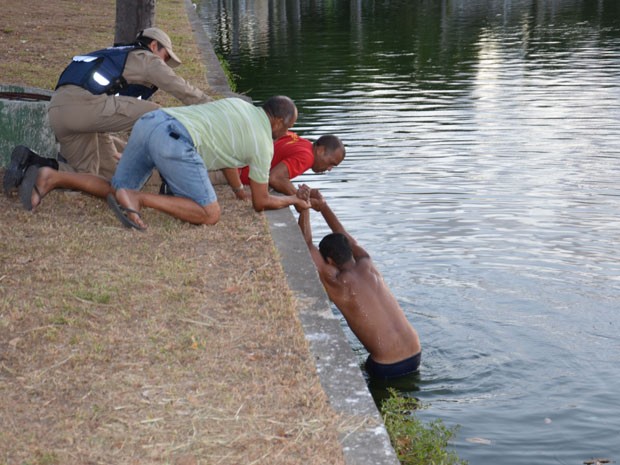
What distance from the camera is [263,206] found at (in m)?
7.95

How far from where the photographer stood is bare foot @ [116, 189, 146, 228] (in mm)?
7539

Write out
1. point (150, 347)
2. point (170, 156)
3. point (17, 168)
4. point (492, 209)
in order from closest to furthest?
1. point (150, 347)
2. point (170, 156)
3. point (17, 168)
4. point (492, 209)

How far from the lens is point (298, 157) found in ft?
28.0

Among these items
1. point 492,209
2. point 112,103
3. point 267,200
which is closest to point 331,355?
point 267,200

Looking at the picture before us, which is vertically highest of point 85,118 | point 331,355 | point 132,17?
point 132,17

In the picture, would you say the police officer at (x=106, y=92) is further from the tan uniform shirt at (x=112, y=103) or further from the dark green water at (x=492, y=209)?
the dark green water at (x=492, y=209)

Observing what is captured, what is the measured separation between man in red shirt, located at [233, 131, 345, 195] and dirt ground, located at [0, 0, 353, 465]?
1.73 feet

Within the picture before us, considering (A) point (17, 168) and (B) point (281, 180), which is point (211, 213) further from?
(A) point (17, 168)

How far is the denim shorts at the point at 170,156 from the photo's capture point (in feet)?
24.3

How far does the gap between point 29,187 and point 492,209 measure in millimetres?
5289

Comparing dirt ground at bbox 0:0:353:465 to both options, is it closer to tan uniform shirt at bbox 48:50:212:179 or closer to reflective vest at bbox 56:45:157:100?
tan uniform shirt at bbox 48:50:212:179

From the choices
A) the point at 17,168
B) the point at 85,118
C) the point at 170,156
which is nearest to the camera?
the point at 170,156

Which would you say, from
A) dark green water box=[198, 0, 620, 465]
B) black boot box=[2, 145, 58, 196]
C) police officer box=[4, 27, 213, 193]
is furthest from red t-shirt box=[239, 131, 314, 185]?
black boot box=[2, 145, 58, 196]

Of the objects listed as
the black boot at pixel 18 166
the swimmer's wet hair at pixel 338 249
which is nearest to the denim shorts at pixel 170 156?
the black boot at pixel 18 166
